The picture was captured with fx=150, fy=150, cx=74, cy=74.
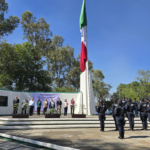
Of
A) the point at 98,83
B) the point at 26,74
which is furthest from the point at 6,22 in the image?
the point at 98,83

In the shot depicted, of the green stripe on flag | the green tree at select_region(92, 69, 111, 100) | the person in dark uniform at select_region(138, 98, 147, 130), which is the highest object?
the green stripe on flag

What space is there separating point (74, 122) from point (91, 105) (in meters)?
4.76

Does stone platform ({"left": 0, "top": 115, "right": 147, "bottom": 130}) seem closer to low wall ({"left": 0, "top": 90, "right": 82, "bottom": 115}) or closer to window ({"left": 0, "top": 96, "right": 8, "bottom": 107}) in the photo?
low wall ({"left": 0, "top": 90, "right": 82, "bottom": 115})

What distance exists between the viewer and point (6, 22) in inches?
804

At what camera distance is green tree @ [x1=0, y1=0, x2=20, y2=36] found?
1972 centimetres

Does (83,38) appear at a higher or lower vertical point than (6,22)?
lower

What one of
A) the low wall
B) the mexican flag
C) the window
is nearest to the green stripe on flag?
the mexican flag

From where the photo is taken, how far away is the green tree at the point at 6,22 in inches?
776

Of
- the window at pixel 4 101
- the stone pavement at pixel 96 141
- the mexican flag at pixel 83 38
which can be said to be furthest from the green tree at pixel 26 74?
the stone pavement at pixel 96 141

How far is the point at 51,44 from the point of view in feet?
119

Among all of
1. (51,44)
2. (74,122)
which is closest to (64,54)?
(51,44)

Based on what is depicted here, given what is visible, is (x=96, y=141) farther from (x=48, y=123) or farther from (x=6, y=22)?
(x=6, y=22)

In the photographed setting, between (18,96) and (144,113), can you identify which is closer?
(144,113)

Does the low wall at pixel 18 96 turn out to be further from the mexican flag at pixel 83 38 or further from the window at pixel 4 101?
the mexican flag at pixel 83 38
